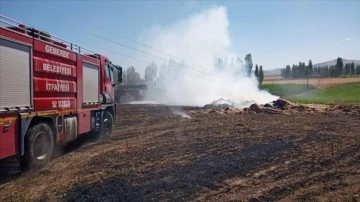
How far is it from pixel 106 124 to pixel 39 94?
5930mm

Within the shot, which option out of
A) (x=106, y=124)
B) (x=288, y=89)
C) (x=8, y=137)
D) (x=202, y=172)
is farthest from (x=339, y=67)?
(x=8, y=137)

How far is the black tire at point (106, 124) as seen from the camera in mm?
13930

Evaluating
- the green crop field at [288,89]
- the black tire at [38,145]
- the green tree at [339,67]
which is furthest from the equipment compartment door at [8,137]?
the green tree at [339,67]

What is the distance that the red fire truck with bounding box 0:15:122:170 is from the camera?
7.29 meters

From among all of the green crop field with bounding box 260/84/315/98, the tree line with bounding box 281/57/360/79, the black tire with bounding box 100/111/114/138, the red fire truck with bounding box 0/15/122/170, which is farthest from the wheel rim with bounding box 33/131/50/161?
the tree line with bounding box 281/57/360/79

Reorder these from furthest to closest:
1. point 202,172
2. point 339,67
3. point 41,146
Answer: point 339,67
point 41,146
point 202,172

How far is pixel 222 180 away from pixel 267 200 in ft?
4.36

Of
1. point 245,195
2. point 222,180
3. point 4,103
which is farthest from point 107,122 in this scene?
point 245,195

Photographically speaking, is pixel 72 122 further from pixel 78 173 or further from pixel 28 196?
pixel 28 196

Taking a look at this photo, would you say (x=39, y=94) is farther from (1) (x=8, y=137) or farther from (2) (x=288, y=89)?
(2) (x=288, y=89)

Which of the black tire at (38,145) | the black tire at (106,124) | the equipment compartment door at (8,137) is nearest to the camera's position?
the equipment compartment door at (8,137)

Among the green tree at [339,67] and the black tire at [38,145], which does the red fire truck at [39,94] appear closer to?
the black tire at [38,145]

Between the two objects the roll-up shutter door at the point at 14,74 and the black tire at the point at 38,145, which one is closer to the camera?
the roll-up shutter door at the point at 14,74

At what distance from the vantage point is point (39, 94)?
341 inches
